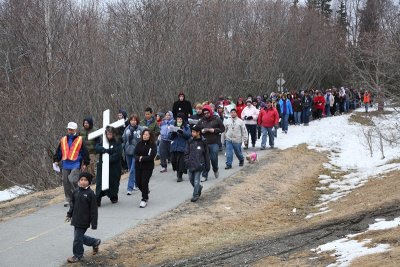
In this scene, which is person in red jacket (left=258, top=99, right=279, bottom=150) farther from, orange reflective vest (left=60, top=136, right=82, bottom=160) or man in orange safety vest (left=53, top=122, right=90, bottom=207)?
orange reflective vest (left=60, top=136, right=82, bottom=160)

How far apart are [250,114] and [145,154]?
31.2ft

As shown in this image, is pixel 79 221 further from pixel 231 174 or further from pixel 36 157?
pixel 36 157

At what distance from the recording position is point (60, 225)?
36.9 ft

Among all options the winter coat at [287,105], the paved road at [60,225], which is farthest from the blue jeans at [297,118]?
the paved road at [60,225]

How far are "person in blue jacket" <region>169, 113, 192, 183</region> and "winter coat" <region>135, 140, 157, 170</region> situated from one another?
2.60 m

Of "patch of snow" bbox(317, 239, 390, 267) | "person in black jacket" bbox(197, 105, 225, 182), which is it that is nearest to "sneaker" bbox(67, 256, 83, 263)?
"patch of snow" bbox(317, 239, 390, 267)

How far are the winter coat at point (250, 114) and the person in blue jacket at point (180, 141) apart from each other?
6259mm

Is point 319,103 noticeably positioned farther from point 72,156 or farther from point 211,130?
point 72,156

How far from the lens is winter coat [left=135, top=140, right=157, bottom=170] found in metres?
12.4

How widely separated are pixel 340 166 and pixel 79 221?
13953mm

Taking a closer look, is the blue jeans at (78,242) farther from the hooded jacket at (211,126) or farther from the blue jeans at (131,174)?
the hooded jacket at (211,126)

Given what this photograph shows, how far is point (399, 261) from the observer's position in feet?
23.0

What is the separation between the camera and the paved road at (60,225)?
9.34 metres

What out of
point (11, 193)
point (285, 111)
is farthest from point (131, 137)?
point (285, 111)
